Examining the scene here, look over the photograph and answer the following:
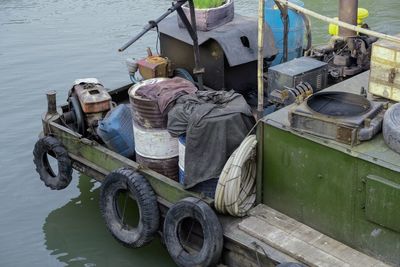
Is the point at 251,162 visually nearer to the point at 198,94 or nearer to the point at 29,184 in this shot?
the point at 198,94

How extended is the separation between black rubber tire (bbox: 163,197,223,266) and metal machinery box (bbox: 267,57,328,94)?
161 centimetres

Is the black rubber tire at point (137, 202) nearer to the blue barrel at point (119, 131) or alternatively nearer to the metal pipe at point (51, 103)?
the blue barrel at point (119, 131)

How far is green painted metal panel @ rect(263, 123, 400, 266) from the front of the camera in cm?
491

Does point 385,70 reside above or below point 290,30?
above

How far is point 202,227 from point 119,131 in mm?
1841

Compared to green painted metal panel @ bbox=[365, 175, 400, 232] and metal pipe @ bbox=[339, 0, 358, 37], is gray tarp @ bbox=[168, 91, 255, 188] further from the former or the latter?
metal pipe @ bbox=[339, 0, 358, 37]

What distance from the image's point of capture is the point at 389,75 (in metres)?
5.43

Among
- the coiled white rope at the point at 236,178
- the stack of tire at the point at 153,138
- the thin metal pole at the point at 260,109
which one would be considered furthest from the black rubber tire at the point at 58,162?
the thin metal pole at the point at 260,109

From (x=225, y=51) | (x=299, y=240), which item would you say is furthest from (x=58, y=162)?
(x=299, y=240)

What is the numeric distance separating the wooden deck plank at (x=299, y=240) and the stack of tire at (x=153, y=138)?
1111 millimetres

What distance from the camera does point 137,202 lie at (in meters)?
6.41

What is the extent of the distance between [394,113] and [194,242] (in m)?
2.26

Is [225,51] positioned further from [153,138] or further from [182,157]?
[182,157]

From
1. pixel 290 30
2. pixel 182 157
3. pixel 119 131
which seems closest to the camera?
pixel 182 157
